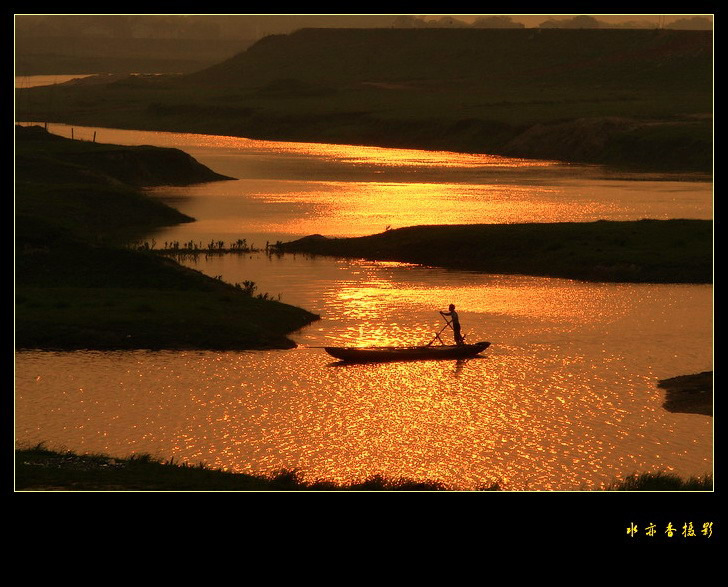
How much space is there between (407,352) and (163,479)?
2030 cm

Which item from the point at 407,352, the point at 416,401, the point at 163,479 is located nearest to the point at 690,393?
the point at 416,401

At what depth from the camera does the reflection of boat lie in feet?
167

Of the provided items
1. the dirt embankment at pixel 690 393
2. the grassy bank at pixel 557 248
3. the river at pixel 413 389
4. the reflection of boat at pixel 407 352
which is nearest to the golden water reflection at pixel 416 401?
the river at pixel 413 389

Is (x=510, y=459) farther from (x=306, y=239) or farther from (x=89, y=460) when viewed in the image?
(x=306, y=239)

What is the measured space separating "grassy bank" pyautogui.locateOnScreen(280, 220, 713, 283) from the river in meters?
1.83

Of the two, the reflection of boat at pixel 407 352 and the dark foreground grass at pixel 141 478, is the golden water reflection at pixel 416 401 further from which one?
the dark foreground grass at pixel 141 478

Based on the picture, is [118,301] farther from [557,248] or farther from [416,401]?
[557,248]

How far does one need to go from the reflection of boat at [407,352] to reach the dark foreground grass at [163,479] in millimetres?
15024

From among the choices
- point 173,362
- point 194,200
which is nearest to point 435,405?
point 173,362

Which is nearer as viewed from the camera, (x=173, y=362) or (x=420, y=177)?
(x=173, y=362)

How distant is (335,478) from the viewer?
37.0 m

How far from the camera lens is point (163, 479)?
32562 millimetres

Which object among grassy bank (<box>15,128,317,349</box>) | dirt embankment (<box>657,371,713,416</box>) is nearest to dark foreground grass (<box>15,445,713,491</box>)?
dirt embankment (<box>657,371,713,416</box>)

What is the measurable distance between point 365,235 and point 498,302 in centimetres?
2393
